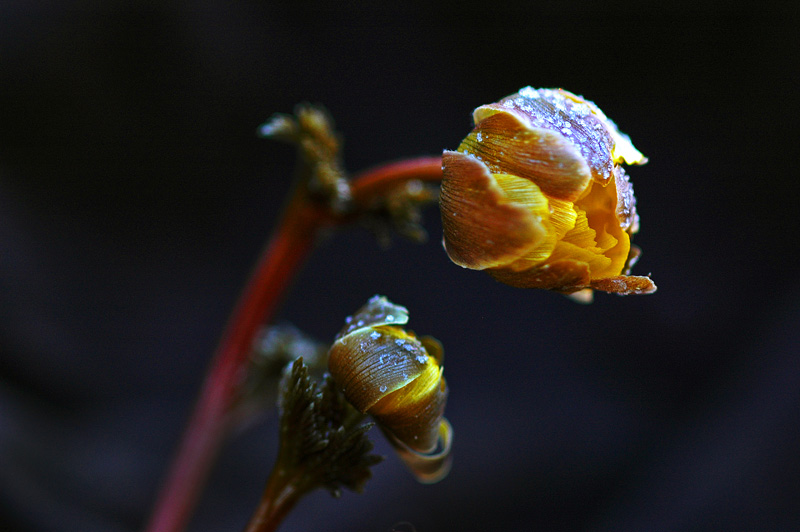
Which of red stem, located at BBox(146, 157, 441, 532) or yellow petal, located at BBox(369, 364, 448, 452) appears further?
red stem, located at BBox(146, 157, 441, 532)

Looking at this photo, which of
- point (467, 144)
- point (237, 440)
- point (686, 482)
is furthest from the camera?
point (237, 440)

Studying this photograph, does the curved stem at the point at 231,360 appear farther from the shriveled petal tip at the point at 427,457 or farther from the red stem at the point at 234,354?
the shriveled petal tip at the point at 427,457

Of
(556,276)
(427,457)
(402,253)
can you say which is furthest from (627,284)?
(402,253)

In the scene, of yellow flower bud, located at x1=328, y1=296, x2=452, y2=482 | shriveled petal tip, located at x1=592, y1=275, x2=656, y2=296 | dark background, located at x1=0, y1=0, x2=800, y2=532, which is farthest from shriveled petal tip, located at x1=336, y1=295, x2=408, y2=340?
dark background, located at x1=0, y1=0, x2=800, y2=532

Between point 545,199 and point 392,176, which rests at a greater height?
point 392,176

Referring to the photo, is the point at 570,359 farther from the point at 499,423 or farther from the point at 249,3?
the point at 249,3

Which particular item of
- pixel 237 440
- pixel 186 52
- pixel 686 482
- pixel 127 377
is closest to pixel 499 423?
pixel 686 482

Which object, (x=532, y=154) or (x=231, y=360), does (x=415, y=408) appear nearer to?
(x=532, y=154)

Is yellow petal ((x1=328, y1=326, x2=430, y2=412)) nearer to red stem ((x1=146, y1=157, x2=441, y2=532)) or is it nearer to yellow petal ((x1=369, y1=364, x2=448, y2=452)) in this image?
yellow petal ((x1=369, y1=364, x2=448, y2=452))
